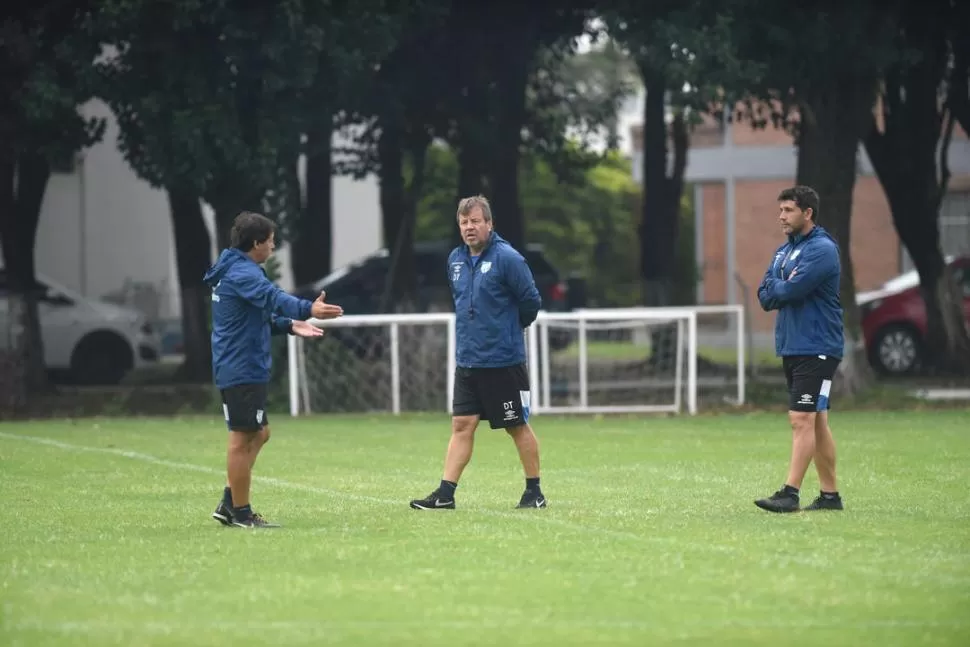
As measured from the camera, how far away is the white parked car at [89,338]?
2905 cm

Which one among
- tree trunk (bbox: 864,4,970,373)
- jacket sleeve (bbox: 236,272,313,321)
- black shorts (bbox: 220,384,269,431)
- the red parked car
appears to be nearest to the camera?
jacket sleeve (bbox: 236,272,313,321)

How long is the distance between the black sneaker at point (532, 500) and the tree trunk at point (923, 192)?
17.0m

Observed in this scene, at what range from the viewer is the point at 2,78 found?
23.9 m

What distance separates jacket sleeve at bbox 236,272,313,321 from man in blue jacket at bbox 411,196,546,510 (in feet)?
4.52

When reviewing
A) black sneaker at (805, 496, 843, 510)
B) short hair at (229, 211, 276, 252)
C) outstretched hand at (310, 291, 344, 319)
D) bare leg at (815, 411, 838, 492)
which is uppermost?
short hair at (229, 211, 276, 252)

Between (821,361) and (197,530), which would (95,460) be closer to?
(197,530)

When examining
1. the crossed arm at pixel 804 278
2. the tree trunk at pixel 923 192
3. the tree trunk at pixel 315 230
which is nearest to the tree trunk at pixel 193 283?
the tree trunk at pixel 315 230

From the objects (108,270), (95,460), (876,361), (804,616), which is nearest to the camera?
(804,616)

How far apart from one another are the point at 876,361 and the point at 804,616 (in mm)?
22890

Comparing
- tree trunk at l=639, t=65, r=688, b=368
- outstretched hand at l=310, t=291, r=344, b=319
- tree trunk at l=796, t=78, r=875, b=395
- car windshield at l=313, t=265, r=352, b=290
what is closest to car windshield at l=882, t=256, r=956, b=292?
tree trunk at l=639, t=65, r=688, b=368

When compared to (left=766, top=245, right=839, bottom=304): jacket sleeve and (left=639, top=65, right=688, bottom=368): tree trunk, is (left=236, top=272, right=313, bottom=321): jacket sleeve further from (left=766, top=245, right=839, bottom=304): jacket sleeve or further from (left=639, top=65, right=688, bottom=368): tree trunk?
(left=639, top=65, right=688, bottom=368): tree trunk

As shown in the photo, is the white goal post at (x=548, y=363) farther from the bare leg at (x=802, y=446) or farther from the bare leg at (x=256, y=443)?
the bare leg at (x=256, y=443)

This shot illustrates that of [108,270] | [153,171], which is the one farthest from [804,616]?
[108,270]

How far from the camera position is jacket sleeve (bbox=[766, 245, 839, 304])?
37.3 feet
